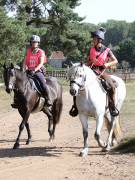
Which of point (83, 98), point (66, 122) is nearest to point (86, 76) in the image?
point (83, 98)

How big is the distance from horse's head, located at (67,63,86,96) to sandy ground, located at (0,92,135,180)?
4.69 ft

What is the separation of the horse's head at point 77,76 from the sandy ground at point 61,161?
4.69ft

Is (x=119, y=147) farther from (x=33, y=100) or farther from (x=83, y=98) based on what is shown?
(x=33, y=100)

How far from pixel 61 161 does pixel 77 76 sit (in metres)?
1.71

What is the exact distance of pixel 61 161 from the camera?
30.3 ft

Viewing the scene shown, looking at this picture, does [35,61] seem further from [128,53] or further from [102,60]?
[128,53]

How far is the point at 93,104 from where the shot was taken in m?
9.68

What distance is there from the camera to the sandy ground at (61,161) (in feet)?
26.4

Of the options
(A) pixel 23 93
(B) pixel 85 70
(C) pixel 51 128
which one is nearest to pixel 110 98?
(B) pixel 85 70

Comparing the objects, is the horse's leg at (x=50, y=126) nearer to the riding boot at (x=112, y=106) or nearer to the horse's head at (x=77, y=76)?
the riding boot at (x=112, y=106)

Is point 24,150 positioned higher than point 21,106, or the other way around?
point 21,106

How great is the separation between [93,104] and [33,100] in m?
2.91

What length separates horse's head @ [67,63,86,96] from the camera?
9227mm

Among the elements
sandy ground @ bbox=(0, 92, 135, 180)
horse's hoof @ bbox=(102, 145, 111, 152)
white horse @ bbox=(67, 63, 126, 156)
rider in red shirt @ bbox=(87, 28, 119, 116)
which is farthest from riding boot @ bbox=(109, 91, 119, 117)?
sandy ground @ bbox=(0, 92, 135, 180)
